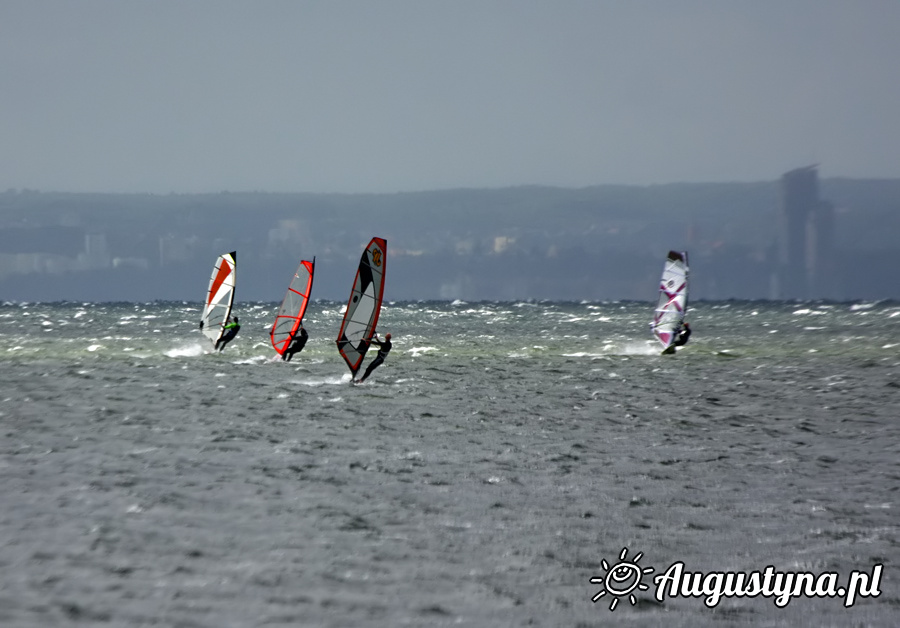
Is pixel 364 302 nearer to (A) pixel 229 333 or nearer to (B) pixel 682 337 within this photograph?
(A) pixel 229 333

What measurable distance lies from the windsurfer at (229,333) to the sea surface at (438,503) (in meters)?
10.7

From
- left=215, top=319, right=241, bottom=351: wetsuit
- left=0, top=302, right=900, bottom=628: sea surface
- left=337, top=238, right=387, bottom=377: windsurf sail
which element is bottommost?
left=215, top=319, right=241, bottom=351: wetsuit

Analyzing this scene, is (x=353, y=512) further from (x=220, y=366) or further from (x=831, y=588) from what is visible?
(x=220, y=366)

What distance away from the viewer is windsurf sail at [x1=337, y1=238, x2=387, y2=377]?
23047 millimetres

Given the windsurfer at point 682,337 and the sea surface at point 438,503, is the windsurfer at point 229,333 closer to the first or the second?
the sea surface at point 438,503

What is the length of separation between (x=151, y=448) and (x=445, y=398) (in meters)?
8.34

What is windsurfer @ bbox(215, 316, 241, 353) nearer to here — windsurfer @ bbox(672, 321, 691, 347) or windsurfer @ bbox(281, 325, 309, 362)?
windsurfer @ bbox(281, 325, 309, 362)

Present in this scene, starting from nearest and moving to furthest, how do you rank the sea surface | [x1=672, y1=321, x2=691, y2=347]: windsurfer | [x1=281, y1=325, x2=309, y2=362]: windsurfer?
the sea surface → [x1=281, y1=325, x2=309, y2=362]: windsurfer → [x1=672, y1=321, x2=691, y2=347]: windsurfer

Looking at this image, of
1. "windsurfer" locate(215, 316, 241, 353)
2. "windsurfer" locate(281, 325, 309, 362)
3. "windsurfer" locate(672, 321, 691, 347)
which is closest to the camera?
"windsurfer" locate(281, 325, 309, 362)

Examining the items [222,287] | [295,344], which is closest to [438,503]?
[295,344]

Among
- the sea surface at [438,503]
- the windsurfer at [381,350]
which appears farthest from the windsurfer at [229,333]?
the sea surface at [438,503]

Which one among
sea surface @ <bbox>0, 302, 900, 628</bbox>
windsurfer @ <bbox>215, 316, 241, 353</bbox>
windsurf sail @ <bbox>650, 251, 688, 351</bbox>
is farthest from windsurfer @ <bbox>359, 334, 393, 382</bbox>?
windsurf sail @ <bbox>650, 251, 688, 351</bbox>

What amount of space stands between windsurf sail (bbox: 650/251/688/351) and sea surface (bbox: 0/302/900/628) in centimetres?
1134

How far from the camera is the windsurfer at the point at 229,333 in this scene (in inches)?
1342
